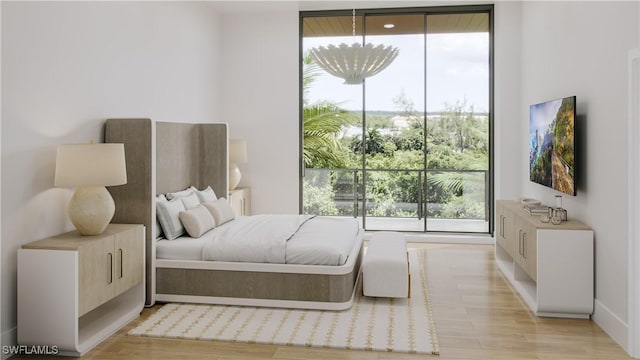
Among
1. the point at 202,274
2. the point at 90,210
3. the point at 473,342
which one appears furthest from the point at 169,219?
the point at 473,342

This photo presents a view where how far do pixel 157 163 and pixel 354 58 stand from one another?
2.08m

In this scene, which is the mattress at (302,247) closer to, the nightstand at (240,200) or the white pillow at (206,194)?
the white pillow at (206,194)

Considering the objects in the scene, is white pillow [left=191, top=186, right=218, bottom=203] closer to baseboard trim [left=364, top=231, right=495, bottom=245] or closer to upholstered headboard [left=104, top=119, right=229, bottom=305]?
upholstered headboard [left=104, top=119, right=229, bottom=305]

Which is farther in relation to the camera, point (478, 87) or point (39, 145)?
point (478, 87)

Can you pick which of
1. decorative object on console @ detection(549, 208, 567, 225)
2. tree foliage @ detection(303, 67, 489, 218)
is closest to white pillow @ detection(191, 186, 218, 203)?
tree foliage @ detection(303, 67, 489, 218)

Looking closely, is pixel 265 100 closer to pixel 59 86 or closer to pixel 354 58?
pixel 354 58

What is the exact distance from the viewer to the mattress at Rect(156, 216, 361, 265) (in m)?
3.92

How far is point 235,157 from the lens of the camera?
21.1ft

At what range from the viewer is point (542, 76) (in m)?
5.23

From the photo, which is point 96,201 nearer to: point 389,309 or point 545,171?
point 389,309

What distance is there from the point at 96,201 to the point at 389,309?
7.41 feet

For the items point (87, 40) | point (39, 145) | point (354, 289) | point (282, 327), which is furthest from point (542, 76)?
point (39, 145)

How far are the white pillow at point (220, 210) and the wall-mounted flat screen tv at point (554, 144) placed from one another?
3043 mm

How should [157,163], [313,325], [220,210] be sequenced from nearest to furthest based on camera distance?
[313,325], [157,163], [220,210]
